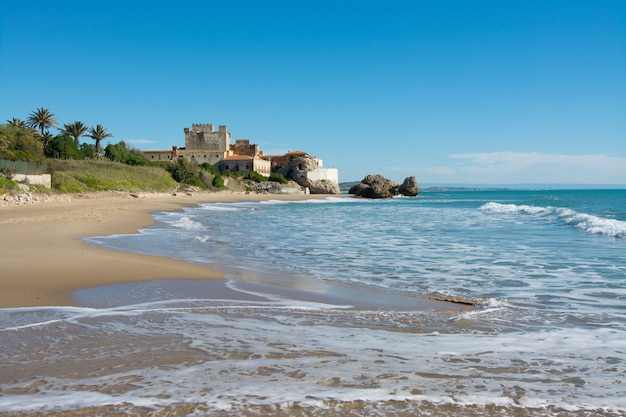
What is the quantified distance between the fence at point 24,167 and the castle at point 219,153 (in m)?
58.3

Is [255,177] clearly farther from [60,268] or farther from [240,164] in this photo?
[60,268]

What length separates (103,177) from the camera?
4497cm

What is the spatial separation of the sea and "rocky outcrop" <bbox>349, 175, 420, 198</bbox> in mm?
75669

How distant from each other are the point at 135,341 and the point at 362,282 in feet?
14.6

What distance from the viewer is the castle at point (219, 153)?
3723 inches

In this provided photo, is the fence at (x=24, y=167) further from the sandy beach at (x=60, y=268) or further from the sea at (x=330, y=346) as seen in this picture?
the sea at (x=330, y=346)

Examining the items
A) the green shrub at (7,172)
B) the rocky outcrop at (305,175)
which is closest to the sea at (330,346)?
the green shrub at (7,172)

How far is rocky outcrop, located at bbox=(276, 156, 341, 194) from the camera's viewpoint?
97500mm

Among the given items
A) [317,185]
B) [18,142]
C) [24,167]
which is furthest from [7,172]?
[317,185]

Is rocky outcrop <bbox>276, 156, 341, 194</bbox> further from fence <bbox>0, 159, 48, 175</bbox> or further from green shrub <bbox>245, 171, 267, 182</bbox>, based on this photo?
fence <bbox>0, 159, 48, 175</bbox>

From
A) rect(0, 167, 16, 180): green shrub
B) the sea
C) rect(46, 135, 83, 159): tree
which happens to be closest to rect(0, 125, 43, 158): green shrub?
rect(46, 135, 83, 159): tree

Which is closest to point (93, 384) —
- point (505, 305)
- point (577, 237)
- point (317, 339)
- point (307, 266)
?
point (317, 339)

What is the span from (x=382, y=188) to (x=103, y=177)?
50.7 m

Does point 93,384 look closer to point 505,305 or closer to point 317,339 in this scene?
point 317,339
